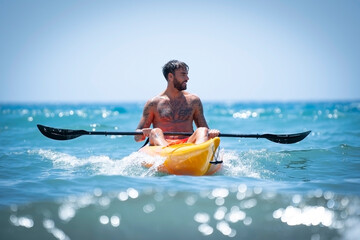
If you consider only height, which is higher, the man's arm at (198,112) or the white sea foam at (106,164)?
the man's arm at (198,112)

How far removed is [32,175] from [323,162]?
4.69 metres

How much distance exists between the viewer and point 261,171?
19.0 ft

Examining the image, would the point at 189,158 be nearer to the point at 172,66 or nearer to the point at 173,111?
the point at 173,111

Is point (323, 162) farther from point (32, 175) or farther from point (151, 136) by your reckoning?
point (32, 175)

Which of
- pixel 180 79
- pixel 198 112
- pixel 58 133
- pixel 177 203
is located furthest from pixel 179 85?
pixel 177 203

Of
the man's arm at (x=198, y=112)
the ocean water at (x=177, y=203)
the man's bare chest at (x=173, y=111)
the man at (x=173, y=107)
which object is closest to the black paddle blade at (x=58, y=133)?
the ocean water at (x=177, y=203)

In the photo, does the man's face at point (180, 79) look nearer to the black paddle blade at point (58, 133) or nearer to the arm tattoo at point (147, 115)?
the arm tattoo at point (147, 115)

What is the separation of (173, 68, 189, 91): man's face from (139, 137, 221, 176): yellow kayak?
1127 mm

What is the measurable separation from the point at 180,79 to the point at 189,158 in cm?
150

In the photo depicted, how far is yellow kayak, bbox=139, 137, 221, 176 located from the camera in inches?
189

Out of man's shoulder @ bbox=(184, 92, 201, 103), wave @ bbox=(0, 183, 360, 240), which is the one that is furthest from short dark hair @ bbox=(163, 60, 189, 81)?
wave @ bbox=(0, 183, 360, 240)

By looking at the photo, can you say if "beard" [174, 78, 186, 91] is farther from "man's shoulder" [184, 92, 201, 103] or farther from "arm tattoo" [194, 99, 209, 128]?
"arm tattoo" [194, 99, 209, 128]

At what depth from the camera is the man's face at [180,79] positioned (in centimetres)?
586

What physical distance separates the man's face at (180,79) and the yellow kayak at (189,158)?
1.13 m
